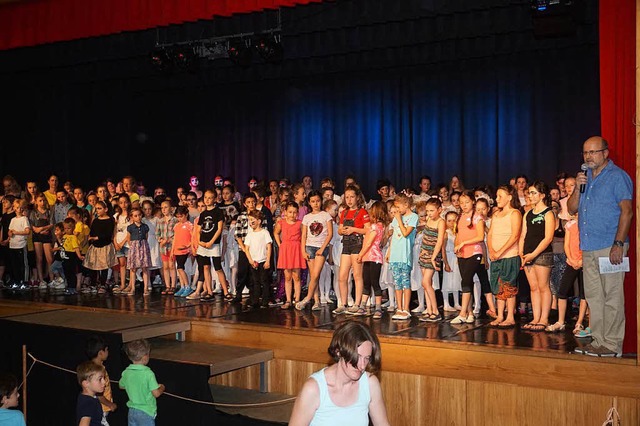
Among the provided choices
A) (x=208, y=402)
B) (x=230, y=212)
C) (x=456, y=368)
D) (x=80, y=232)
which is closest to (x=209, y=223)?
(x=230, y=212)

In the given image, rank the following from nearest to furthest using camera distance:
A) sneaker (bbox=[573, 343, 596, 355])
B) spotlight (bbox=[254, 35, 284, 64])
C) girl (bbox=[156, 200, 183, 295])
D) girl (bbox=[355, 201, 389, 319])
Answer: sneaker (bbox=[573, 343, 596, 355])
girl (bbox=[355, 201, 389, 319])
girl (bbox=[156, 200, 183, 295])
spotlight (bbox=[254, 35, 284, 64])

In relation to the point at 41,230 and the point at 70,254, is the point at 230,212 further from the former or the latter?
the point at 41,230

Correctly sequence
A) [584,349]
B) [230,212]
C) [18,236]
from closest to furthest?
[584,349] → [230,212] → [18,236]

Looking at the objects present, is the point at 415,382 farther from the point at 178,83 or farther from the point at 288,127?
the point at 178,83

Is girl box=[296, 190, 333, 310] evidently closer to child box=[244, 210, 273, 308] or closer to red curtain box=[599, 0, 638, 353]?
child box=[244, 210, 273, 308]

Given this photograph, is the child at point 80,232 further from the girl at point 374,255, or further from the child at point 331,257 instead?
the girl at point 374,255

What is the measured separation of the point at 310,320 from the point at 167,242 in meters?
3.08

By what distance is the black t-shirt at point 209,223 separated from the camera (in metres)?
9.34

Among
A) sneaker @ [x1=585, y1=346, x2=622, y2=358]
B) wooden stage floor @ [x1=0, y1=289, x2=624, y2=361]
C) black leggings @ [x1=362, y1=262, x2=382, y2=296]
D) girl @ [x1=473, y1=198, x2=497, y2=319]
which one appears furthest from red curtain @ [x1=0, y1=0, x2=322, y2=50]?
sneaker @ [x1=585, y1=346, x2=622, y2=358]

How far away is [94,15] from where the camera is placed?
33.9 ft

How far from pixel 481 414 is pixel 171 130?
11653 millimetres

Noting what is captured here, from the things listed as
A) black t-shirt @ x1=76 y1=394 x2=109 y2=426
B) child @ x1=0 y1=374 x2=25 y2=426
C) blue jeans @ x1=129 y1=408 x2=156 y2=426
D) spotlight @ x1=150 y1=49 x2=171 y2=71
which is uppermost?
spotlight @ x1=150 y1=49 x2=171 y2=71

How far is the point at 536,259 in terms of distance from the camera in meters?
6.98

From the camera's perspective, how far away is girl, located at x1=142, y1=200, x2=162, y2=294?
1034cm
